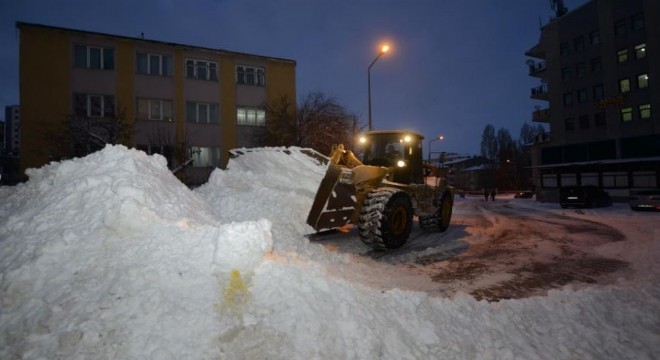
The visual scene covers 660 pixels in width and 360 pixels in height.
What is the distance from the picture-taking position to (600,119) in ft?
115

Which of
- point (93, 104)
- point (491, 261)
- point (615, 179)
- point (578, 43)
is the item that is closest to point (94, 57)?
point (93, 104)

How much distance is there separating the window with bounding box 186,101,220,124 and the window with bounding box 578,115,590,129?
34779 mm

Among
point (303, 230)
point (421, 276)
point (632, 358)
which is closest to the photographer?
point (632, 358)

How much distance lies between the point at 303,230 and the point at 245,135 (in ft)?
57.8

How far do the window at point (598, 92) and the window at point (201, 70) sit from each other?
34.9 m

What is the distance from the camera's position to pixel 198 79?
23641 mm

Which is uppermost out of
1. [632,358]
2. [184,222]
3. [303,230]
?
[184,222]

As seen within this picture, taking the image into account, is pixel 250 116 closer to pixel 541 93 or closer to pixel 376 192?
pixel 376 192

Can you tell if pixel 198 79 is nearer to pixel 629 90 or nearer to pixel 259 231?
pixel 259 231

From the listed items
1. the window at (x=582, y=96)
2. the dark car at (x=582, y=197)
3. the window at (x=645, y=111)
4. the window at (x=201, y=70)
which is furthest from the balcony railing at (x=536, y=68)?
the window at (x=201, y=70)

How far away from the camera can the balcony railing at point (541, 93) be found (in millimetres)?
42438

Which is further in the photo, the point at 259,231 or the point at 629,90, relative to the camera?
the point at 629,90

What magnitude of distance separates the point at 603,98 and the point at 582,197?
→ 693 inches

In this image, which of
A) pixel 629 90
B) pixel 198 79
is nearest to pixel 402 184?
pixel 198 79
